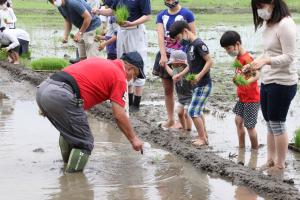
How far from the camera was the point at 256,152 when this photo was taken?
721cm

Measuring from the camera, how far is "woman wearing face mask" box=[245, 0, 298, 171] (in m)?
5.90

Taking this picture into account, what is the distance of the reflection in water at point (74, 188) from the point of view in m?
5.51

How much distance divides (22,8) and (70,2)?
25414 mm

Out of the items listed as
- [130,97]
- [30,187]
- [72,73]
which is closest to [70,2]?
[130,97]

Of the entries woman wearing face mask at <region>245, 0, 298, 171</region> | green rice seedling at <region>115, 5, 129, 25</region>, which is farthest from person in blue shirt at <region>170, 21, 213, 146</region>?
green rice seedling at <region>115, 5, 129, 25</region>

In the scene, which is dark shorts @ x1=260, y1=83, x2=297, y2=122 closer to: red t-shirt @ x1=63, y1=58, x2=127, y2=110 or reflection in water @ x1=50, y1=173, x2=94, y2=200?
red t-shirt @ x1=63, y1=58, x2=127, y2=110

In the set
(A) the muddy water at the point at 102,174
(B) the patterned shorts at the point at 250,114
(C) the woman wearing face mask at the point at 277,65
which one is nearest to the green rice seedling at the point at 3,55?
(A) the muddy water at the point at 102,174

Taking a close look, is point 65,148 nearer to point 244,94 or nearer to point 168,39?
point 244,94

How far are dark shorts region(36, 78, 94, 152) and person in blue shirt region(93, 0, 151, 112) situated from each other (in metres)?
3.19

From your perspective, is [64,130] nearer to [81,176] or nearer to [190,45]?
[81,176]

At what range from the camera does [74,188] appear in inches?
227

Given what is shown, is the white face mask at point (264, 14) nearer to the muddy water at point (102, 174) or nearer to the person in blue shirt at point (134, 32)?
the muddy water at point (102, 174)

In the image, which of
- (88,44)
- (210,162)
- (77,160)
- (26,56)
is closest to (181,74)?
(210,162)

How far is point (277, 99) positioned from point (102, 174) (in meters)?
1.74
